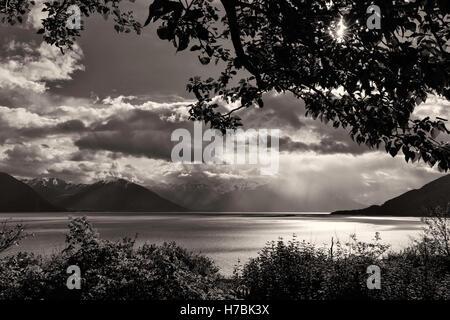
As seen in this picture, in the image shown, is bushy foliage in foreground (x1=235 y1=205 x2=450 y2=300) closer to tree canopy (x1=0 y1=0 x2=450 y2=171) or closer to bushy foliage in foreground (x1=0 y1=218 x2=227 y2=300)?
bushy foliage in foreground (x1=0 y1=218 x2=227 y2=300)

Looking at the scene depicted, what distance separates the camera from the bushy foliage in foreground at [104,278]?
34.9 feet

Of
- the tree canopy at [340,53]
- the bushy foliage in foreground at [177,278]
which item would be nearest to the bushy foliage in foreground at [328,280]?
the bushy foliage in foreground at [177,278]

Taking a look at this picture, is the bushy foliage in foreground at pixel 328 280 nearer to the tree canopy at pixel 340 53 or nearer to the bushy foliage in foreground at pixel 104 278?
the bushy foliage in foreground at pixel 104 278

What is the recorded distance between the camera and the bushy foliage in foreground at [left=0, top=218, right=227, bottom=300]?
10.6 meters

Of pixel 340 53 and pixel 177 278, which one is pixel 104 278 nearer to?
pixel 177 278

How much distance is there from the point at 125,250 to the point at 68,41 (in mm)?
7155

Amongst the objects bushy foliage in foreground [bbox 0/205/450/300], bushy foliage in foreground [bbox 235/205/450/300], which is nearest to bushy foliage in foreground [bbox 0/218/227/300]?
bushy foliage in foreground [bbox 0/205/450/300]

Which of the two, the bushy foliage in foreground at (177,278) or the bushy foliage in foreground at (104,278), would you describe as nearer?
the bushy foliage in foreground at (104,278)

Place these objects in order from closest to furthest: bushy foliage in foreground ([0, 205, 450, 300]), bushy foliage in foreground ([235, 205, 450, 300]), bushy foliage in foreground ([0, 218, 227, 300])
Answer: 1. bushy foliage in foreground ([0, 218, 227, 300])
2. bushy foliage in foreground ([0, 205, 450, 300])
3. bushy foliage in foreground ([235, 205, 450, 300])

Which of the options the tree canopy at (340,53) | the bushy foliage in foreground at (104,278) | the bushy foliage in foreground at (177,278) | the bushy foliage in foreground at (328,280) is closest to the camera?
the tree canopy at (340,53)

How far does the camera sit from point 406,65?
4.34 meters

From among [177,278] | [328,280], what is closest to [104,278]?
[177,278]

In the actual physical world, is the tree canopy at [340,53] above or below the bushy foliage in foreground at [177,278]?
above

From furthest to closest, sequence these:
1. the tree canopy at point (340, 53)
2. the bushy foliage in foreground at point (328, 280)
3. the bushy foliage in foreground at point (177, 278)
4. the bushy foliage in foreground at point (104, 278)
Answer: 1. the bushy foliage in foreground at point (328, 280)
2. the bushy foliage in foreground at point (177, 278)
3. the bushy foliage in foreground at point (104, 278)
4. the tree canopy at point (340, 53)
